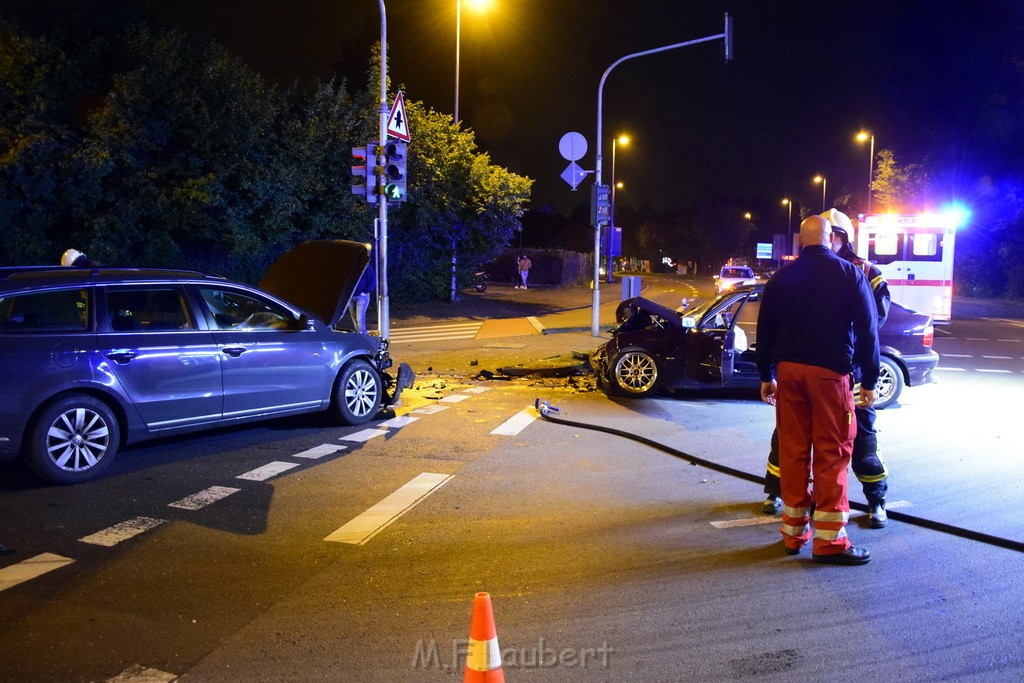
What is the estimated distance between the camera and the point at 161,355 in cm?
692

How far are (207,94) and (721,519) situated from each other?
18.1 metres

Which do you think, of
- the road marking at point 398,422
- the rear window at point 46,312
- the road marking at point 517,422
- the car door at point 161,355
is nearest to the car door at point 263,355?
the car door at point 161,355

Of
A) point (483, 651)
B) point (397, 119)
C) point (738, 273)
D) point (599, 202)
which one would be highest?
point (397, 119)

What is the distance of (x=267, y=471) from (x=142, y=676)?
3.42m

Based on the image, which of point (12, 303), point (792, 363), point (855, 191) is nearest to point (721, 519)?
point (792, 363)

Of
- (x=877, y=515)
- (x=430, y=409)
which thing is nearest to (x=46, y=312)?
(x=430, y=409)

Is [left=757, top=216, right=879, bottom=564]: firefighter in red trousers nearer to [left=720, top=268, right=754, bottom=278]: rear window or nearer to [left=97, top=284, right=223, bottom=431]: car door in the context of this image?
[left=97, top=284, right=223, bottom=431]: car door

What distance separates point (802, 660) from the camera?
3668 millimetres

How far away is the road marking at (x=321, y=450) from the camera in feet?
24.4

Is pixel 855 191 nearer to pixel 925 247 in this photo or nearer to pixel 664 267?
→ pixel 925 247

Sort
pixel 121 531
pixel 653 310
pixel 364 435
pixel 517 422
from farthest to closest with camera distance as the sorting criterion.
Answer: pixel 653 310 < pixel 517 422 < pixel 364 435 < pixel 121 531

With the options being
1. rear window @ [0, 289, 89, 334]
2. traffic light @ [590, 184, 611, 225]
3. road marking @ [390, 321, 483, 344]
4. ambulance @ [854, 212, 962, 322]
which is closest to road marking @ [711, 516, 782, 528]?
rear window @ [0, 289, 89, 334]

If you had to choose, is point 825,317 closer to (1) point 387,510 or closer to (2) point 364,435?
(1) point 387,510

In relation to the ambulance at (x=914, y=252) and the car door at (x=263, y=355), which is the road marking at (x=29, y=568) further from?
the ambulance at (x=914, y=252)
